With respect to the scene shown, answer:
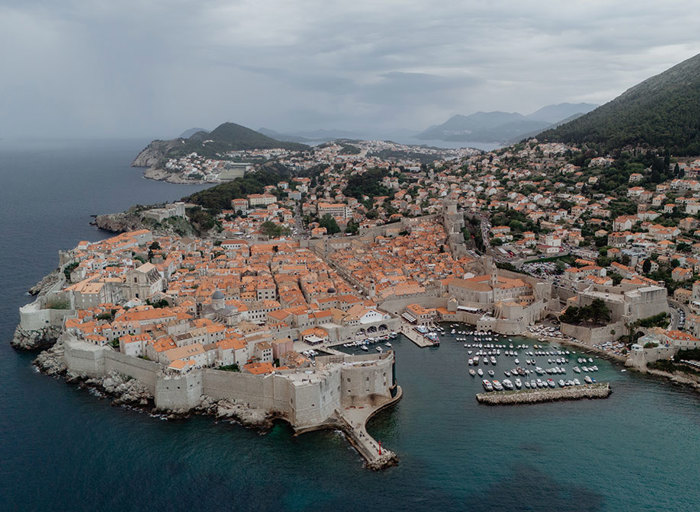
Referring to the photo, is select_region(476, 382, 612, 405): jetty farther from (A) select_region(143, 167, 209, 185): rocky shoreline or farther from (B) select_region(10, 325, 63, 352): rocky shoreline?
(A) select_region(143, 167, 209, 185): rocky shoreline

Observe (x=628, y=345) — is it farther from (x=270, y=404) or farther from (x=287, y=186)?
(x=287, y=186)

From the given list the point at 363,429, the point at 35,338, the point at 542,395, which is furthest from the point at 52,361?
the point at 542,395

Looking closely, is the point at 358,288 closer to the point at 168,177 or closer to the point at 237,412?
the point at 237,412

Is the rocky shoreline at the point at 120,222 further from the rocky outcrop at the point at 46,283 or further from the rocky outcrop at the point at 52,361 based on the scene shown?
the rocky outcrop at the point at 52,361

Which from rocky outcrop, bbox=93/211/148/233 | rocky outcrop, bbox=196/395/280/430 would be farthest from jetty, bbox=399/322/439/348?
rocky outcrop, bbox=93/211/148/233

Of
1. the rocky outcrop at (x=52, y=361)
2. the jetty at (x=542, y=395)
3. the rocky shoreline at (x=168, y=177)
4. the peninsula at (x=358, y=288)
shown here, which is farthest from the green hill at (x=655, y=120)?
the rocky shoreline at (x=168, y=177)

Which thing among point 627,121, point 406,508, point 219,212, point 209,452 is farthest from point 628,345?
point 627,121

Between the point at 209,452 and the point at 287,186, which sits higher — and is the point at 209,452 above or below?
below
